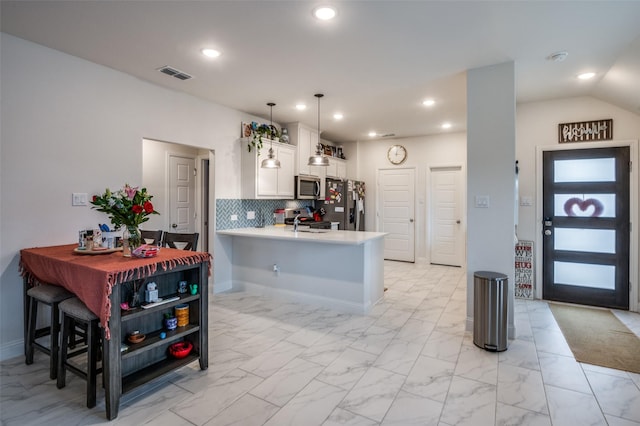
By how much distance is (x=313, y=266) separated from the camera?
13.3 ft

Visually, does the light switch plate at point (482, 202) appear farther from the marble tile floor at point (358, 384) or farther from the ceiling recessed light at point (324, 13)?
the ceiling recessed light at point (324, 13)

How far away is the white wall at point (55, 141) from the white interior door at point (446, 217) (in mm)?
5149

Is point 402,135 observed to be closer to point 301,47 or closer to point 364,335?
point 301,47

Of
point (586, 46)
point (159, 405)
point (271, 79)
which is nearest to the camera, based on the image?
point (159, 405)

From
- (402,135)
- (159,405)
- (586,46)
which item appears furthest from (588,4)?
(402,135)

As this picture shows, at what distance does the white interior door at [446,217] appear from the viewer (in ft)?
20.9

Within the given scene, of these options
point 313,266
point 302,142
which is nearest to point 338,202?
point 302,142

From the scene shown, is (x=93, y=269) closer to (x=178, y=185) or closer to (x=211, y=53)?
(x=211, y=53)

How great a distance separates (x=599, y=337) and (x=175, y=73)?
16.7ft

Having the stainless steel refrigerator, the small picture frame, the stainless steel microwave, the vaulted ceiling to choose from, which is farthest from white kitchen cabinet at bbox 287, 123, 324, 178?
the vaulted ceiling

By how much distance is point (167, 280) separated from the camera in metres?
2.39

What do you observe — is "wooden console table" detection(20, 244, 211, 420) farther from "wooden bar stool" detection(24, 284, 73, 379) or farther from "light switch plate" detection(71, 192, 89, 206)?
"light switch plate" detection(71, 192, 89, 206)

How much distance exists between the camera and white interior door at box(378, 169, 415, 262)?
6.84m

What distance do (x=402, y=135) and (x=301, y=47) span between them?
424cm
